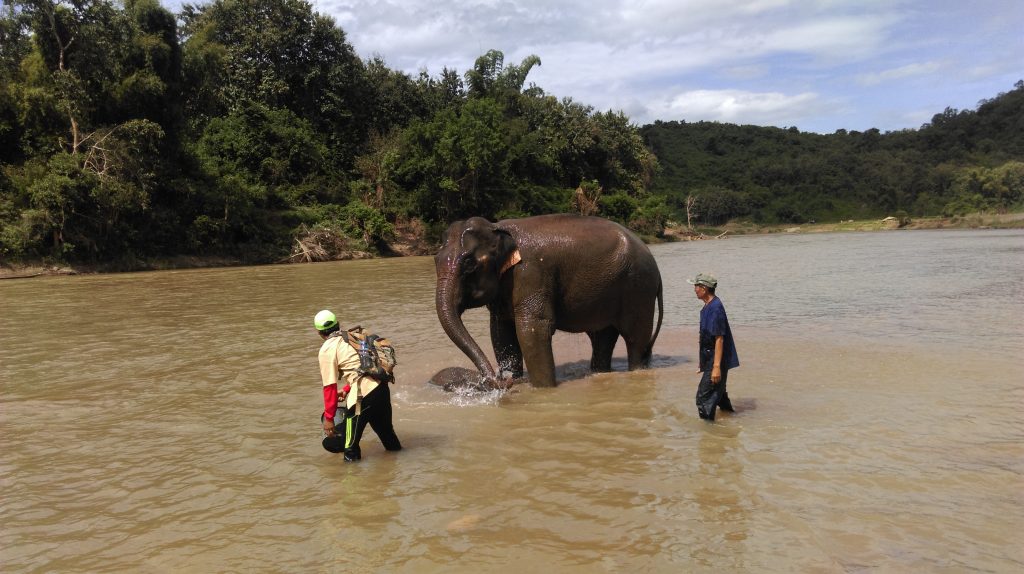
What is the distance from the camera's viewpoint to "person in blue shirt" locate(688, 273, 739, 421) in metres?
6.10

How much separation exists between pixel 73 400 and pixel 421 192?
3599 cm

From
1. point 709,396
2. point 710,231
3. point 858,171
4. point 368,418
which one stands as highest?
point 858,171

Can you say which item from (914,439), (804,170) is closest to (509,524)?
(914,439)

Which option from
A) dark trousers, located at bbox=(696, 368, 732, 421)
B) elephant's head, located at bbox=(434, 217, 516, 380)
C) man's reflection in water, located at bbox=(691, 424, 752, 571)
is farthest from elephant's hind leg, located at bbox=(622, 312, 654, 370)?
man's reflection in water, located at bbox=(691, 424, 752, 571)

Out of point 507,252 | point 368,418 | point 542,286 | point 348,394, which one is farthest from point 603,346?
point 348,394

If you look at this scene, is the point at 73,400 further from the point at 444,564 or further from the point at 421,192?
the point at 421,192

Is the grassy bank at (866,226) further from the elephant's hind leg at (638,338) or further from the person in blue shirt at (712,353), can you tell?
the person in blue shirt at (712,353)

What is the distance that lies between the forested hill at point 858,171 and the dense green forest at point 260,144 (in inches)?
251

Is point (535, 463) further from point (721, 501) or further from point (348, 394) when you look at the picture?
point (348, 394)

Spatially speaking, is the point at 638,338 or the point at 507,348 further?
the point at 638,338

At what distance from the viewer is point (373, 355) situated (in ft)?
17.2

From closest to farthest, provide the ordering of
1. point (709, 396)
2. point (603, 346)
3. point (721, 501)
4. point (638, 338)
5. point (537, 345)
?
point (721, 501), point (709, 396), point (537, 345), point (638, 338), point (603, 346)

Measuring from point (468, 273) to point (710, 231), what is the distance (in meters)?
81.1

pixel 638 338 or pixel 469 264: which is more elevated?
pixel 469 264
